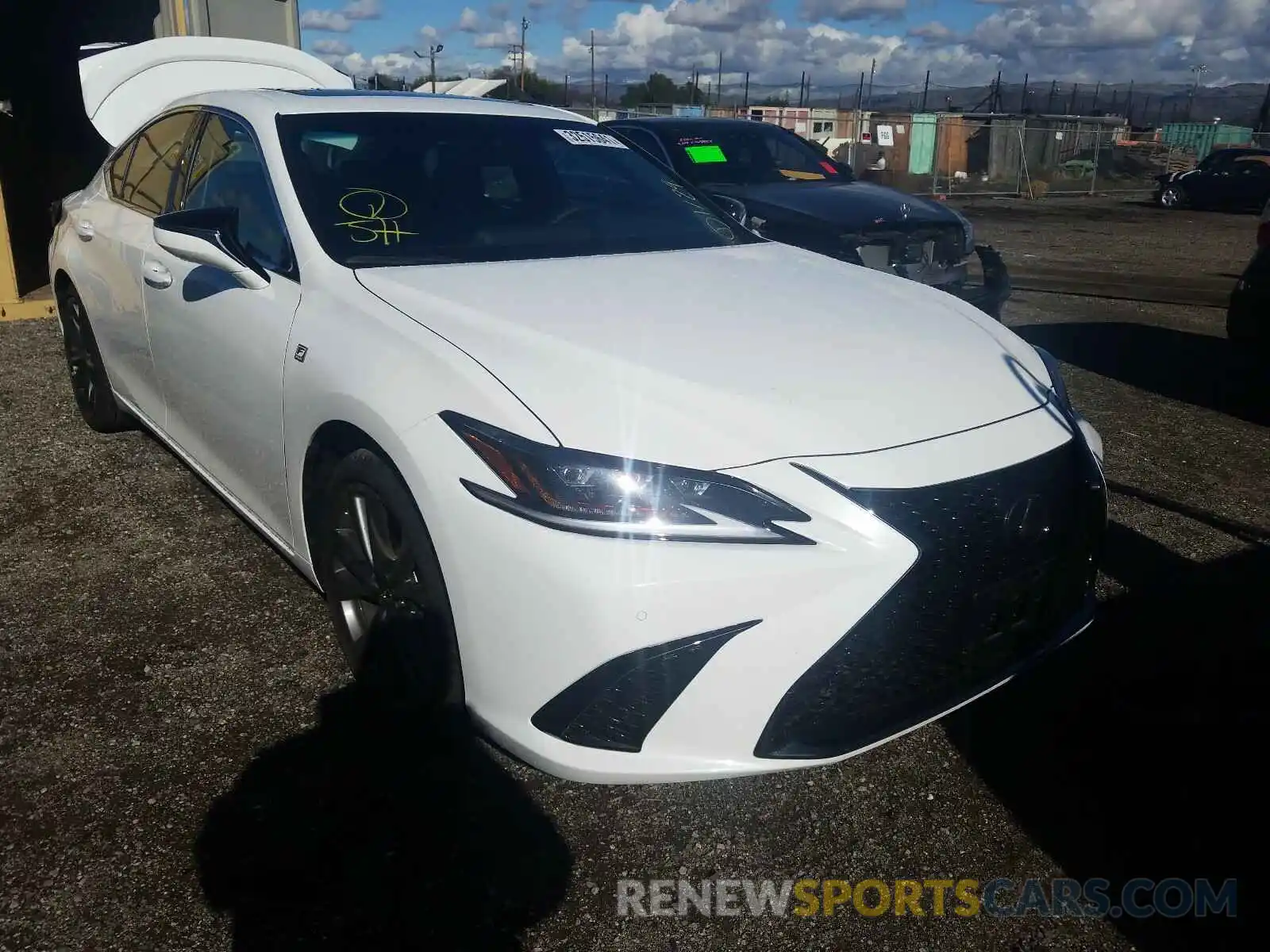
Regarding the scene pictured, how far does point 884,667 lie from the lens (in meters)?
2.03

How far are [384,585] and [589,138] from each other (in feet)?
6.91

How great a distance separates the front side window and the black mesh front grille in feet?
5.85

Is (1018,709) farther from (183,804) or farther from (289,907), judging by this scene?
(183,804)

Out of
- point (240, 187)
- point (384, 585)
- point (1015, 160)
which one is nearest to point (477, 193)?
point (240, 187)

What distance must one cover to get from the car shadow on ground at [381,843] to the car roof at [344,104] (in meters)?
1.86

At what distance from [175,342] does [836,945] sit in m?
2.72

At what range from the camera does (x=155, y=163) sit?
388cm

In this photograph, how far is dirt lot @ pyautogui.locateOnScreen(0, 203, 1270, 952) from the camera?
80.4 inches

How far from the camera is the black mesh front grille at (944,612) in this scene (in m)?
1.99

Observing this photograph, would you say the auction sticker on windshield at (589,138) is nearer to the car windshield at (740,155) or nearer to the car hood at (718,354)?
the car hood at (718,354)

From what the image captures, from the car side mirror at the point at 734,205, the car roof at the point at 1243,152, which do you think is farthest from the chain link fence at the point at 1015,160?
the car side mirror at the point at 734,205

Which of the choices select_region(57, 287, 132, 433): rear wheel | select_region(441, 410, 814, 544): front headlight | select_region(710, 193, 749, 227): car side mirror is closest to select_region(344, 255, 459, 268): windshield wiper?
select_region(441, 410, 814, 544): front headlight

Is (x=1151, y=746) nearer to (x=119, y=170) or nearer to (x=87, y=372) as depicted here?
(x=119, y=170)

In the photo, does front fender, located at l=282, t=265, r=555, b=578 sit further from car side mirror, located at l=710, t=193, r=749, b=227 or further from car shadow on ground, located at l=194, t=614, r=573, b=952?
car side mirror, located at l=710, t=193, r=749, b=227
